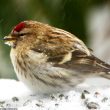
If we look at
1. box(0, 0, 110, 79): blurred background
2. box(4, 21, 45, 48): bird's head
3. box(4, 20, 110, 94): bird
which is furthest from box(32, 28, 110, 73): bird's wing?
box(0, 0, 110, 79): blurred background

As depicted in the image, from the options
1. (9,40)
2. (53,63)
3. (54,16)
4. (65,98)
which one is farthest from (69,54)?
(54,16)

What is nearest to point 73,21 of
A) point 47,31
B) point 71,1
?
point 71,1

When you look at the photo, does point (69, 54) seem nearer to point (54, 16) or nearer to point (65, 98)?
point (65, 98)

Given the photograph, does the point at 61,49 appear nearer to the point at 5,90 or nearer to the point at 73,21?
the point at 5,90

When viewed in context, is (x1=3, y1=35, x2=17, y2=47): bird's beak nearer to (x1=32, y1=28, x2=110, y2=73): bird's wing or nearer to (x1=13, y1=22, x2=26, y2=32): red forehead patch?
(x1=13, y1=22, x2=26, y2=32): red forehead patch

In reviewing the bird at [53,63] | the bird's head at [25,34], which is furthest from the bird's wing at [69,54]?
the bird's head at [25,34]

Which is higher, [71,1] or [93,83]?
[71,1]
